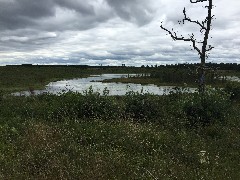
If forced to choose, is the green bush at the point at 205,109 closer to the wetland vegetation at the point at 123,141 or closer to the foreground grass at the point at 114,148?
the wetland vegetation at the point at 123,141

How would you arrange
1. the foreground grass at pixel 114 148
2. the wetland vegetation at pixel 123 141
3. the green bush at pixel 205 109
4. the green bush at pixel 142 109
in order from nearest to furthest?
the foreground grass at pixel 114 148 → the wetland vegetation at pixel 123 141 → the green bush at pixel 205 109 → the green bush at pixel 142 109

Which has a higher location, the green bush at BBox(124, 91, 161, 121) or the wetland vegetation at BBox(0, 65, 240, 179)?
the green bush at BBox(124, 91, 161, 121)

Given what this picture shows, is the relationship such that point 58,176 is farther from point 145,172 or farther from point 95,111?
point 95,111

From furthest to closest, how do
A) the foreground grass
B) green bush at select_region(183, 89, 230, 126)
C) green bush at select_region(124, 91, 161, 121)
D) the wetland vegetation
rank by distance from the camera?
green bush at select_region(124, 91, 161, 121) < green bush at select_region(183, 89, 230, 126) < the wetland vegetation < the foreground grass

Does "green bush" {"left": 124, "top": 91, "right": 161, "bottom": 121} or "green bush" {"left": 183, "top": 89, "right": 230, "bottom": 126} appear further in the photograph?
"green bush" {"left": 124, "top": 91, "right": 161, "bottom": 121}

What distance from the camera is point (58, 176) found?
24.4ft

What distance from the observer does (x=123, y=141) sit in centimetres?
1051

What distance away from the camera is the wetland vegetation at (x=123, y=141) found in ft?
26.2

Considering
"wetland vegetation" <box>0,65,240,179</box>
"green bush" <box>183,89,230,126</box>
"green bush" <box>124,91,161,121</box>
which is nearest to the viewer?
"wetland vegetation" <box>0,65,240,179</box>

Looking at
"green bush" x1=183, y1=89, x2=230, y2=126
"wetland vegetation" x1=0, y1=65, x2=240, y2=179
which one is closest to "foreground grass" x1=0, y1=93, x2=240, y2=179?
"wetland vegetation" x1=0, y1=65, x2=240, y2=179

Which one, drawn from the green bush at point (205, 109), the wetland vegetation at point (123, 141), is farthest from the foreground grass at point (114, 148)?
the green bush at point (205, 109)

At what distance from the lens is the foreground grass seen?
7.89 metres

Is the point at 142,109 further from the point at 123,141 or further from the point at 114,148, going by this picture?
the point at 114,148

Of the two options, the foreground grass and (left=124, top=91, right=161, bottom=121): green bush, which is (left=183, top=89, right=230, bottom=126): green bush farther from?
(left=124, top=91, right=161, bottom=121): green bush
